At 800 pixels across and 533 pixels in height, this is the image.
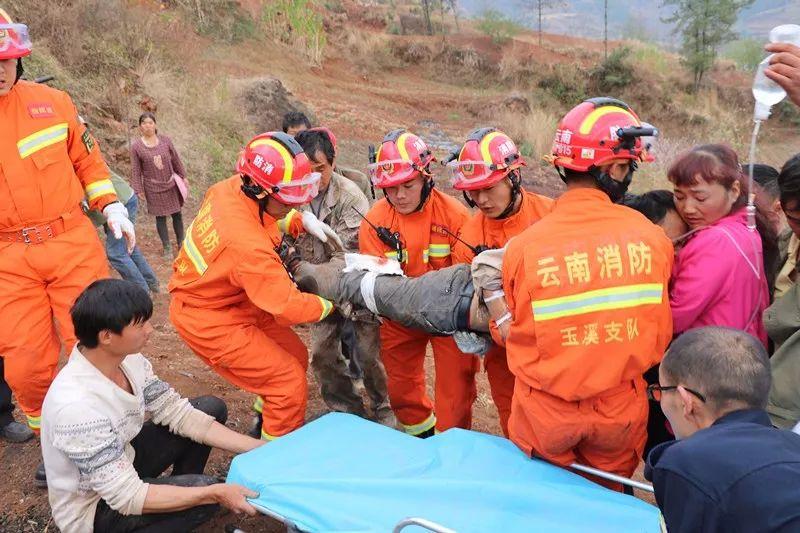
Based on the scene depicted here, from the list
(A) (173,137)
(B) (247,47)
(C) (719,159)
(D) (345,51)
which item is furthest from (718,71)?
(C) (719,159)

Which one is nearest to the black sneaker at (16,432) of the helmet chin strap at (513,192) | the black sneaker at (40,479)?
the black sneaker at (40,479)

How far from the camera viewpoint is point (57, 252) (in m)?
3.36

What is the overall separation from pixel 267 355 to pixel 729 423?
7.79 feet

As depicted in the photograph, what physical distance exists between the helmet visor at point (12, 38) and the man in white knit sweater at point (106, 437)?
4.80 ft

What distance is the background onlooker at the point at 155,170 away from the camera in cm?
756

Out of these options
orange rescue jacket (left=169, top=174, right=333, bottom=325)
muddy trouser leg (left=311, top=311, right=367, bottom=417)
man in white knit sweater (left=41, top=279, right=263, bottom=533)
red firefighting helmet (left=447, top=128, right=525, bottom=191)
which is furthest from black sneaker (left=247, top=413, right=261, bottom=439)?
red firefighting helmet (left=447, top=128, right=525, bottom=191)

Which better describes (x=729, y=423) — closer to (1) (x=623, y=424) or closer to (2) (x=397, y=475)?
(1) (x=623, y=424)

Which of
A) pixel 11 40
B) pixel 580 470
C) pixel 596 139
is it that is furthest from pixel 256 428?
pixel 596 139

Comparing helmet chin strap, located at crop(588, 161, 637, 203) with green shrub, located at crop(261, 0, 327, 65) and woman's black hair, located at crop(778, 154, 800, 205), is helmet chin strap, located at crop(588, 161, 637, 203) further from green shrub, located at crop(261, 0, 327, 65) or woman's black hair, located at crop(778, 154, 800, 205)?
green shrub, located at crop(261, 0, 327, 65)

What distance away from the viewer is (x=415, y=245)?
3938mm

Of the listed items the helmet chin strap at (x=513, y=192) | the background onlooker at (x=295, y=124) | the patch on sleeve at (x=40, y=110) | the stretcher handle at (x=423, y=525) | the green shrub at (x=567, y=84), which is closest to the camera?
the stretcher handle at (x=423, y=525)

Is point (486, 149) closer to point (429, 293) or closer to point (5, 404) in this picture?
point (429, 293)

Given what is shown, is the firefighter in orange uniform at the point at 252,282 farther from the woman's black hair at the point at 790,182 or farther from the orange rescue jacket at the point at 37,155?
the woman's black hair at the point at 790,182

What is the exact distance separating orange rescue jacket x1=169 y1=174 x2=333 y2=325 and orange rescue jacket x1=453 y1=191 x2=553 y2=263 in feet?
3.02
